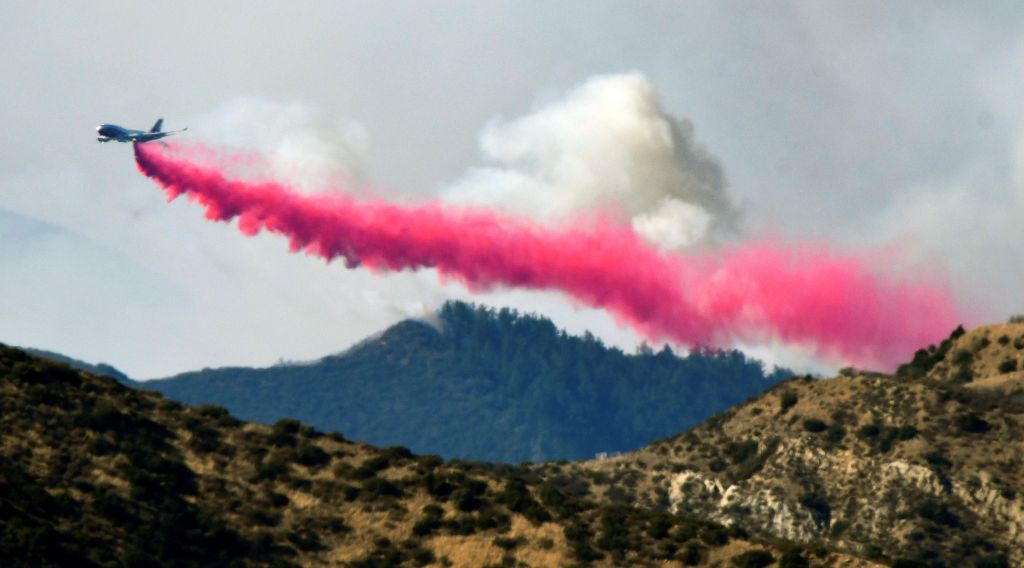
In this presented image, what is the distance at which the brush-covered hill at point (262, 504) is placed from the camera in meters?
109

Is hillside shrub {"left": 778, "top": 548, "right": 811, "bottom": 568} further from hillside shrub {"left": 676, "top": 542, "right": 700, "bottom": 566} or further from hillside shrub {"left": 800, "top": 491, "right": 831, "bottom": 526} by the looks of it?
hillside shrub {"left": 800, "top": 491, "right": 831, "bottom": 526}

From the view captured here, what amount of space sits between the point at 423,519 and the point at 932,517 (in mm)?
63656

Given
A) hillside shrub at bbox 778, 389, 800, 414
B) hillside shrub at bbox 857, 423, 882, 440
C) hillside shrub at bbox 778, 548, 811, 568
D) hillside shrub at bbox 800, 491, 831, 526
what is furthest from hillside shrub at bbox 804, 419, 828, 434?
hillside shrub at bbox 778, 548, 811, 568

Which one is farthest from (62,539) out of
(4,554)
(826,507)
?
(826,507)

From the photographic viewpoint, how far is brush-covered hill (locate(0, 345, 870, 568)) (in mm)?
108688

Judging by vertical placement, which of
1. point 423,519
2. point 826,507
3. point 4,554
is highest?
point 826,507

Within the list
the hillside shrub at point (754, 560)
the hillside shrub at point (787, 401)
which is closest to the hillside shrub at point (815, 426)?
the hillside shrub at point (787, 401)

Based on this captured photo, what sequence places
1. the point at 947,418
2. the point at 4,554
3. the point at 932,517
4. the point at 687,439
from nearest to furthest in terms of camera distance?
the point at 4,554 < the point at 932,517 < the point at 947,418 < the point at 687,439

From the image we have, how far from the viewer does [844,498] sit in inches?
6777

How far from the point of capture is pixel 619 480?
183 m

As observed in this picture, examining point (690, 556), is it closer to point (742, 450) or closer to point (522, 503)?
point (522, 503)

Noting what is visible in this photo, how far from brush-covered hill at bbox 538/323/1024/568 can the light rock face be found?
0.12m

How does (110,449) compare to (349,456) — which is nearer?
(110,449)

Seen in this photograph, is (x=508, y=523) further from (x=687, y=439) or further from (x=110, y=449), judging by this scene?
(x=687, y=439)
